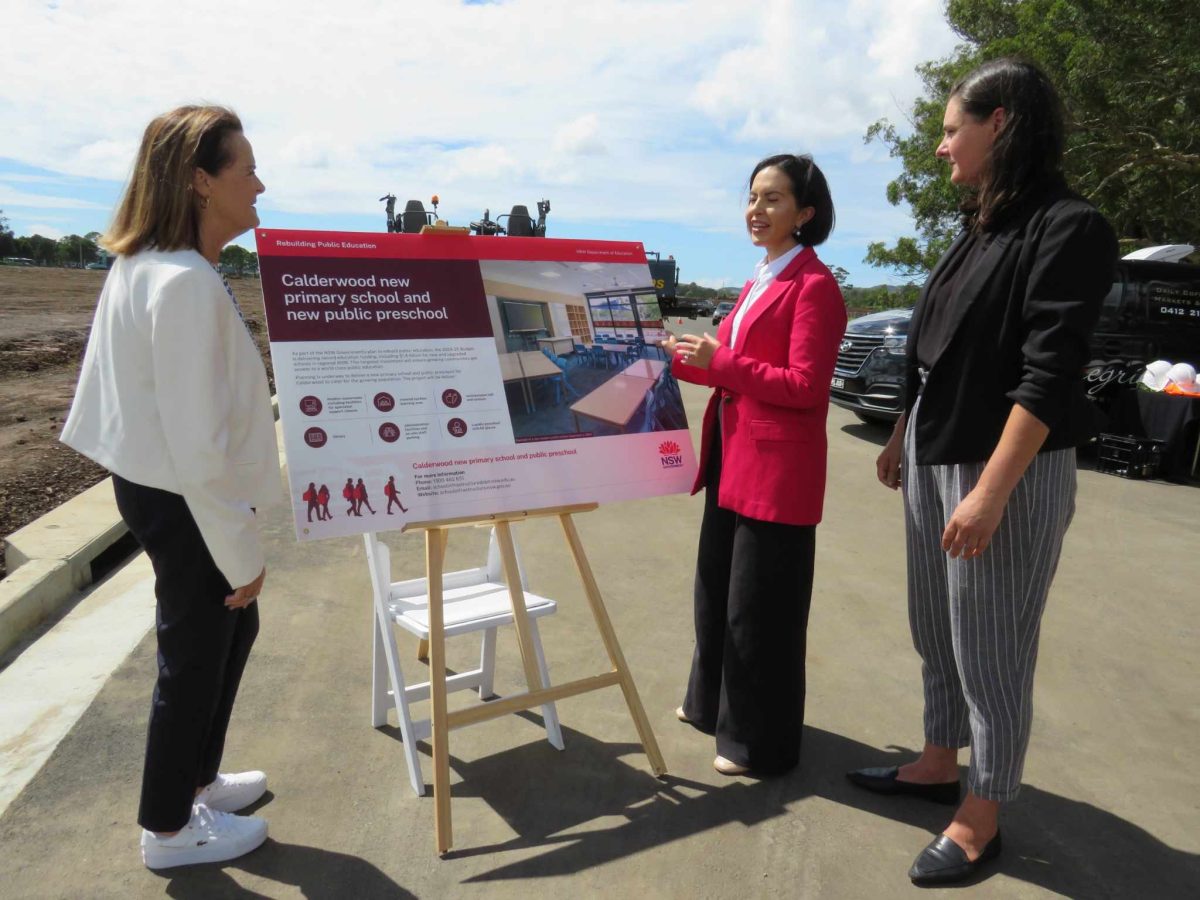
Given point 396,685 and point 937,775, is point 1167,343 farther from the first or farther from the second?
point 396,685

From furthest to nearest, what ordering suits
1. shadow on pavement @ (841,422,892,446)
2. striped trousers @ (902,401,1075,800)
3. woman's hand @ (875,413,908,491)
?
shadow on pavement @ (841,422,892,446) < woman's hand @ (875,413,908,491) < striped trousers @ (902,401,1075,800)

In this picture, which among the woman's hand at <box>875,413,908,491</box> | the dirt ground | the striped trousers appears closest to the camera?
the striped trousers

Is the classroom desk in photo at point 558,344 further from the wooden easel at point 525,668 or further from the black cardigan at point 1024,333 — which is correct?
the black cardigan at point 1024,333

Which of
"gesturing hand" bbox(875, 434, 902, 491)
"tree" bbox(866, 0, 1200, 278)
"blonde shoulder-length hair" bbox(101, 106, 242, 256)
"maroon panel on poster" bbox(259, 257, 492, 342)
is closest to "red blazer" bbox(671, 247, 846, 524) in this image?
"gesturing hand" bbox(875, 434, 902, 491)

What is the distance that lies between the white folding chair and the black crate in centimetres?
692

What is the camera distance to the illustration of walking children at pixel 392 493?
276 centimetres

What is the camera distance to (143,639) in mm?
3996

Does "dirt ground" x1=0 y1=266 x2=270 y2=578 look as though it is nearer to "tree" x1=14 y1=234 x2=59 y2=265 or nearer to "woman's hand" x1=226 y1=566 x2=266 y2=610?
"woman's hand" x1=226 y1=566 x2=266 y2=610

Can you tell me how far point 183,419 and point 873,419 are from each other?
902 centimetres

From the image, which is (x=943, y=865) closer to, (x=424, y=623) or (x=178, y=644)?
(x=424, y=623)

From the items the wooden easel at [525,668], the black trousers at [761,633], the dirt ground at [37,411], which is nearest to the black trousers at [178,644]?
the wooden easel at [525,668]

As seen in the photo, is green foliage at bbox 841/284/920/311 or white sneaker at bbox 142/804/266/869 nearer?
white sneaker at bbox 142/804/266/869

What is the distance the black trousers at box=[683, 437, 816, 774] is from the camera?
300 centimetres

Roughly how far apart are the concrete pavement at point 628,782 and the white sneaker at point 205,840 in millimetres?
41
